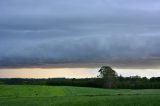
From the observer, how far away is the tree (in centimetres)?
14275

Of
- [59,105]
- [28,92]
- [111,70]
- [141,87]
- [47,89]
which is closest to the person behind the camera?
[59,105]

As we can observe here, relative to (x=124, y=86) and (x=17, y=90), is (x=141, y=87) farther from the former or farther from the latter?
(x=17, y=90)

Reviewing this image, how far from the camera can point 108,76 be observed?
14450 cm

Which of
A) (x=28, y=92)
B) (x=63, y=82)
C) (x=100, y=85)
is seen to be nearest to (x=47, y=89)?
(x=28, y=92)

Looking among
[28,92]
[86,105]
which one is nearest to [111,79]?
[28,92]

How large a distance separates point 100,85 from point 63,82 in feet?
61.3

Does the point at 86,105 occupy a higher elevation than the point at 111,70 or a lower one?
lower

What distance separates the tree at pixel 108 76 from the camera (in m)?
143

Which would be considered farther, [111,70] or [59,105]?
[111,70]

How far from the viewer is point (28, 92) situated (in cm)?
10531

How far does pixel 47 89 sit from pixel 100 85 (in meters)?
34.4

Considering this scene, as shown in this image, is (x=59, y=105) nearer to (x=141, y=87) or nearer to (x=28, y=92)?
(x=28, y=92)

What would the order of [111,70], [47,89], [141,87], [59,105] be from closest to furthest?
[59,105]
[47,89]
[141,87]
[111,70]

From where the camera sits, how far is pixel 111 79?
144m
